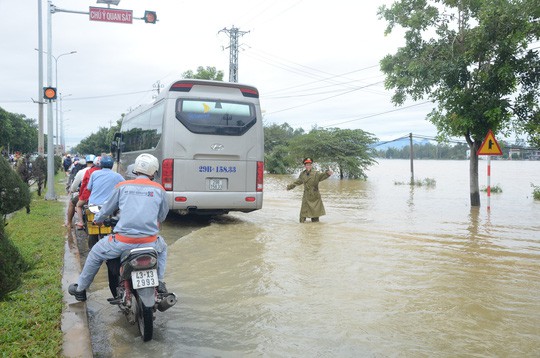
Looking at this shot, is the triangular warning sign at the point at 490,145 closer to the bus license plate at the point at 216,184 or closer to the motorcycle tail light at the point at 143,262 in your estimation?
the bus license plate at the point at 216,184

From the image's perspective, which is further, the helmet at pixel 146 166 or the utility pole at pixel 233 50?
the utility pole at pixel 233 50

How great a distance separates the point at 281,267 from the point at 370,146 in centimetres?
3091

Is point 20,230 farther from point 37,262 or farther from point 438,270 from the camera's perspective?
point 438,270

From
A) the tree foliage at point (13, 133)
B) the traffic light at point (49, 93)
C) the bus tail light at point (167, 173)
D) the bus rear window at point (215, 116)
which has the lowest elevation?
the bus tail light at point (167, 173)

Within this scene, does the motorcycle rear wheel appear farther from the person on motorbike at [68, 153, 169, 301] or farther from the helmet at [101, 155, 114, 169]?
the helmet at [101, 155, 114, 169]

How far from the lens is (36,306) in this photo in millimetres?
4766

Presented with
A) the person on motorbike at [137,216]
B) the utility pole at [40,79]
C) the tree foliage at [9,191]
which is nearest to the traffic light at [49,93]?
the utility pole at [40,79]

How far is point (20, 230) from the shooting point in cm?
955

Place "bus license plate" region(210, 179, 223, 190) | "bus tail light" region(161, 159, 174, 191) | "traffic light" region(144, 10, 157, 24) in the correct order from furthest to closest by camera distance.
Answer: "traffic light" region(144, 10, 157, 24), "bus license plate" region(210, 179, 223, 190), "bus tail light" region(161, 159, 174, 191)

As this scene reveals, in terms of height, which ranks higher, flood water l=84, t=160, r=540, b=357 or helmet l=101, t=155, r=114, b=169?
helmet l=101, t=155, r=114, b=169

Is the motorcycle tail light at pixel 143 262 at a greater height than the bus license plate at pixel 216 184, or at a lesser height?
lesser

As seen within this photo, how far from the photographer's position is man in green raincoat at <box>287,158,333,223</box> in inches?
441

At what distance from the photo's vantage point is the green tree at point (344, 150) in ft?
118

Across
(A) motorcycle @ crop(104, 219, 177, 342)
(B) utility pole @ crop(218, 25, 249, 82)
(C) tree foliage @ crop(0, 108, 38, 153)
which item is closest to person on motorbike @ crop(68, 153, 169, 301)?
(A) motorcycle @ crop(104, 219, 177, 342)
